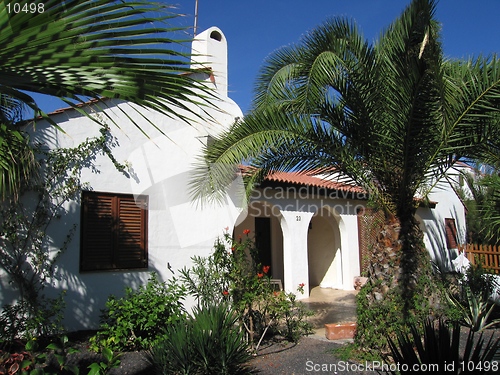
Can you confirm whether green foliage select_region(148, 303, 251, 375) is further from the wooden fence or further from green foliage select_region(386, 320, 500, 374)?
the wooden fence

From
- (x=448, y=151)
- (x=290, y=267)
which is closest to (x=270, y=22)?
(x=448, y=151)

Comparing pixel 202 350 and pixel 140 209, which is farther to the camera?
pixel 140 209

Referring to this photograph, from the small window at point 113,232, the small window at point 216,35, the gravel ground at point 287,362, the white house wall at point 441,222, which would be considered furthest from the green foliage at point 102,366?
the white house wall at point 441,222

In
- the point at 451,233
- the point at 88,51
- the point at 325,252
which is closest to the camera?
the point at 88,51

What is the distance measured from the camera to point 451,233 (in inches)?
737

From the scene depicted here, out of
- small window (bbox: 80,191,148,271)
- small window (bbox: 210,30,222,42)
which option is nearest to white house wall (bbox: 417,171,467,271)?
small window (bbox: 210,30,222,42)

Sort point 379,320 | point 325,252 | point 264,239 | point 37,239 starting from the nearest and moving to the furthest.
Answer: point 379,320 < point 37,239 < point 264,239 < point 325,252

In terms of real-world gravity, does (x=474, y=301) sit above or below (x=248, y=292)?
below

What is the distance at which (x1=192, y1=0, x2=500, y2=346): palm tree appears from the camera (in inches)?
242

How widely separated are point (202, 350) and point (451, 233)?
54.2 ft

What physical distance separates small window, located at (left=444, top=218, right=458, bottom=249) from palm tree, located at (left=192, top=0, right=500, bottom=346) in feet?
41.3

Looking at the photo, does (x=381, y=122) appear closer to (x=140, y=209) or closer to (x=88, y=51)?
(x=140, y=209)

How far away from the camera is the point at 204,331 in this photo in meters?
5.26

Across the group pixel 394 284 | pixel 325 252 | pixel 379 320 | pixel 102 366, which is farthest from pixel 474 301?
pixel 325 252
